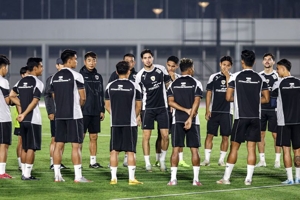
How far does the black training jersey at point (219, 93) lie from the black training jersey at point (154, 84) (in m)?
1.20

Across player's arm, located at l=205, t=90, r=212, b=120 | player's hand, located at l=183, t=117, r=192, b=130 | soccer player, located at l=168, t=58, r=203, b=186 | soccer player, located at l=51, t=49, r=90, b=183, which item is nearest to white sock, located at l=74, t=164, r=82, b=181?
soccer player, located at l=51, t=49, r=90, b=183

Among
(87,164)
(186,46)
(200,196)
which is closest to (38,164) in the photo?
(87,164)

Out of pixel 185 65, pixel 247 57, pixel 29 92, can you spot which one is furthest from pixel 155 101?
pixel 247 57

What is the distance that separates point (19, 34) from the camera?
58656 mm

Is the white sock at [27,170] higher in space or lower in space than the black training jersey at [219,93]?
lower

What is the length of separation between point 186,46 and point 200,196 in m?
44.9

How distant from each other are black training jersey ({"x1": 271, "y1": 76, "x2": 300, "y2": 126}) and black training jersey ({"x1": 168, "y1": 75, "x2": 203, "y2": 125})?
4.34 feet

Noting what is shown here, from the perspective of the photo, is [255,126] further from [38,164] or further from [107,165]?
[38,164]

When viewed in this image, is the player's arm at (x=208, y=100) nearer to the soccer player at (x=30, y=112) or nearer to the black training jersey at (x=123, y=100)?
the black training jersey at (x=123, y=100)

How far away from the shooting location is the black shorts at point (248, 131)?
543 inches

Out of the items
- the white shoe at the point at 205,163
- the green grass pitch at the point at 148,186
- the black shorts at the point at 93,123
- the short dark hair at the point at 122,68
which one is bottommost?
the green grass pitch at the point at 148,186

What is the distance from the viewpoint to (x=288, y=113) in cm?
1401

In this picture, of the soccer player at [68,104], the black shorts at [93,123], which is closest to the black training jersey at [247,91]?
the soccer player at [68,104]

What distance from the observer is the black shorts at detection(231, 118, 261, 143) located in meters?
13.8
